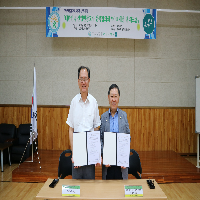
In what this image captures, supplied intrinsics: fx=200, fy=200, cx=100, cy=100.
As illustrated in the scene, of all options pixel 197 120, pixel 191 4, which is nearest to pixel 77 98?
pixel 197 120

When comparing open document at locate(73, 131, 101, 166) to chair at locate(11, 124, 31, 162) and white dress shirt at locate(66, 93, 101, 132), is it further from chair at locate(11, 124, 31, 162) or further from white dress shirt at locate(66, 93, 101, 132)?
chair at locate(11, 124, 31, 162)

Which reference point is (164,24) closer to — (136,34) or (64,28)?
(136,34)

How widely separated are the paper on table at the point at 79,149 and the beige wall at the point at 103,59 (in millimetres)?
3634

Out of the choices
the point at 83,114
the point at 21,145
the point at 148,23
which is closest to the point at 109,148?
the point at 83,114

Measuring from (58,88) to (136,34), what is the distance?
8.27 feet

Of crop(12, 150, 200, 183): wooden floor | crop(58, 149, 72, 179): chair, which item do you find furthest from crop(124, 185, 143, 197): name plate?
crop(12, 150, 200, 183): wooden floor

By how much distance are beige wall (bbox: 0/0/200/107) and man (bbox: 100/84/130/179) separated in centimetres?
334

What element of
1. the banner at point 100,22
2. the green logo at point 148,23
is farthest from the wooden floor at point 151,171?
the green logo at point 148,23

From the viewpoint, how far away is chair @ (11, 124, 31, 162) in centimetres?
466

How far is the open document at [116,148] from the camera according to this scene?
1.89m

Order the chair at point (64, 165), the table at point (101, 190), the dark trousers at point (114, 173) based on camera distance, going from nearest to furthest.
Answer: the table at point (101, 190) < the dark trousers at point (114, 173) < the chair at point (64, 165)

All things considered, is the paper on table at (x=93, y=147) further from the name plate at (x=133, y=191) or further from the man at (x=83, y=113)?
the name plate at (x=133, y=191)

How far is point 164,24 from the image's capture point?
5496 millimetres

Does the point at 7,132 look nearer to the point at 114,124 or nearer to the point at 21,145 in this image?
the point at 21,145
